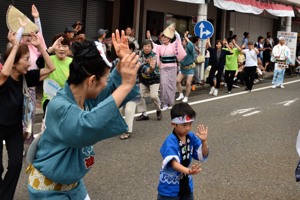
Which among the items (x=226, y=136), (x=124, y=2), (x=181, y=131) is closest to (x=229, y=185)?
(x=181, y=131)

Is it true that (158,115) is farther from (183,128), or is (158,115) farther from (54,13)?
(54,13)

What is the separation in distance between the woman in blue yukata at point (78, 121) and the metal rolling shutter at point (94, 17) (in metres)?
12.2

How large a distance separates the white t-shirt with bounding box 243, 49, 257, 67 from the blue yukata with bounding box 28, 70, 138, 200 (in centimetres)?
1182

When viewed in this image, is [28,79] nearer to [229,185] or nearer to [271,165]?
[229,185]

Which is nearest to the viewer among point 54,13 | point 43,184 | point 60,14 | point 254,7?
point 43,184

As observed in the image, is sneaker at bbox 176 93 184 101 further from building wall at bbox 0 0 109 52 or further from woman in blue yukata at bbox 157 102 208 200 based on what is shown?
woman in blue yukata at bbox 157 102 208 200

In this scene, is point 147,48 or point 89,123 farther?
point 147,48

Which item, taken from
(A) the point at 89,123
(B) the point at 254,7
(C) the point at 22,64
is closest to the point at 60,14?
(B) the point at 254,7

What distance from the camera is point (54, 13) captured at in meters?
13.1

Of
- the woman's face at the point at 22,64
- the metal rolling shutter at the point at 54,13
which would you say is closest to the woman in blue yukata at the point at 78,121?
the woman's face at the point at 22,64

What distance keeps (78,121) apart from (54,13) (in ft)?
38.6

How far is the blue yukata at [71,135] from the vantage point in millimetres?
1902

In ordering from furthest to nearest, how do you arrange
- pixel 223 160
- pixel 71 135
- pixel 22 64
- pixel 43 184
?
pixel 223 160
pixel 22 64
pixel 43 184
pixel 71 135

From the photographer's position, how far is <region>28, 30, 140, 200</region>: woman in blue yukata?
1918 mm
